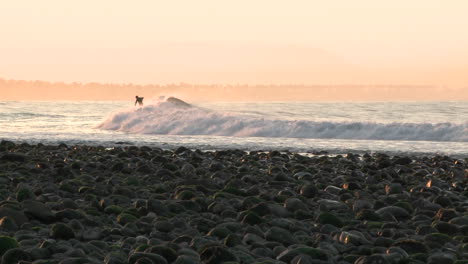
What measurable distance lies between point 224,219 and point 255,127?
25.5m

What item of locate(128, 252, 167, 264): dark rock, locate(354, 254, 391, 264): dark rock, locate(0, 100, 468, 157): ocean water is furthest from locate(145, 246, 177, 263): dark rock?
locate(0, 100, 468, 157): ocean water

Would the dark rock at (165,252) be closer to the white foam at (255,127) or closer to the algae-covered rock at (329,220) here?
the algae-covered rock at (329,220)

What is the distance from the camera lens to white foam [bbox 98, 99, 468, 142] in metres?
28.9

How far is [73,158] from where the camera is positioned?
14.3 metres

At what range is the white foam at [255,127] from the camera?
28.9 metres

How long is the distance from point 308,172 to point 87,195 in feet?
15.8

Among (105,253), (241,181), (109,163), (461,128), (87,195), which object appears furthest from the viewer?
(461,128)

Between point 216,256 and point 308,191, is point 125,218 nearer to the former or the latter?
point 216,256

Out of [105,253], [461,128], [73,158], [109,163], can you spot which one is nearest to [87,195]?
[105,253]

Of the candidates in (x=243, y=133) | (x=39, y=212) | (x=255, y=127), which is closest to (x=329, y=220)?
(x=39, y=212)

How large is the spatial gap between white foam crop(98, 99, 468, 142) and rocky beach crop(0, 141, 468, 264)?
18394 millimetres

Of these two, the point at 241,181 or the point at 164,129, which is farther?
the point at 164,129

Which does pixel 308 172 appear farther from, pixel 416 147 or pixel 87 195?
pixel 416 147

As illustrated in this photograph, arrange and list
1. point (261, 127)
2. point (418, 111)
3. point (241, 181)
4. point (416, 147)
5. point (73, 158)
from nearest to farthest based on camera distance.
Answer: point (241, 181), point (73, 158), point (416, 147), point (261, 127), point (418, 111)
